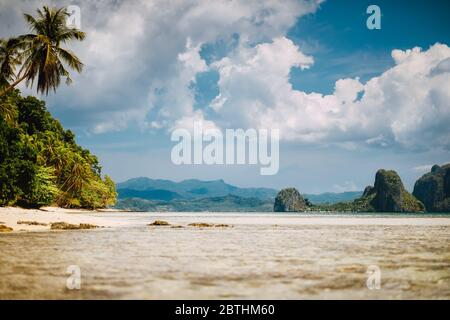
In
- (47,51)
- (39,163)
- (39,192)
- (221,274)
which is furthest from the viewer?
(39,163)

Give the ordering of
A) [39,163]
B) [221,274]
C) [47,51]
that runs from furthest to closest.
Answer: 1. [39,163]
2. [47,51]
3. [221,274]

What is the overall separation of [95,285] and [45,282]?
1.18 m

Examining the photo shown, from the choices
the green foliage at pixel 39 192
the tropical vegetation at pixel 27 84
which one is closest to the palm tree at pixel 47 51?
the tropical vegetation at pixel 27 84

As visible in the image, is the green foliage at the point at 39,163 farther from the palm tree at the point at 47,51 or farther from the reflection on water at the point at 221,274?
the reflection on water at the point at 221,274

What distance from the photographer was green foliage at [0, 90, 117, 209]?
33.9 meters

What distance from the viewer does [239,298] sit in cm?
673

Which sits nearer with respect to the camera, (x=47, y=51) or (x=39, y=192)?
(x=47, y=51)

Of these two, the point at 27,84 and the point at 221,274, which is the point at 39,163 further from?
the point at 221,274

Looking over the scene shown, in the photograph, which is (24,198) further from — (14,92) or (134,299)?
(134,299)

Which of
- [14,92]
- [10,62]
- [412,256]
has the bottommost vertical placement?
[412,256]

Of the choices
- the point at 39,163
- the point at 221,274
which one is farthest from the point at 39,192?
the point at 221,274

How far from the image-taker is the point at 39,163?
52.2 metres
